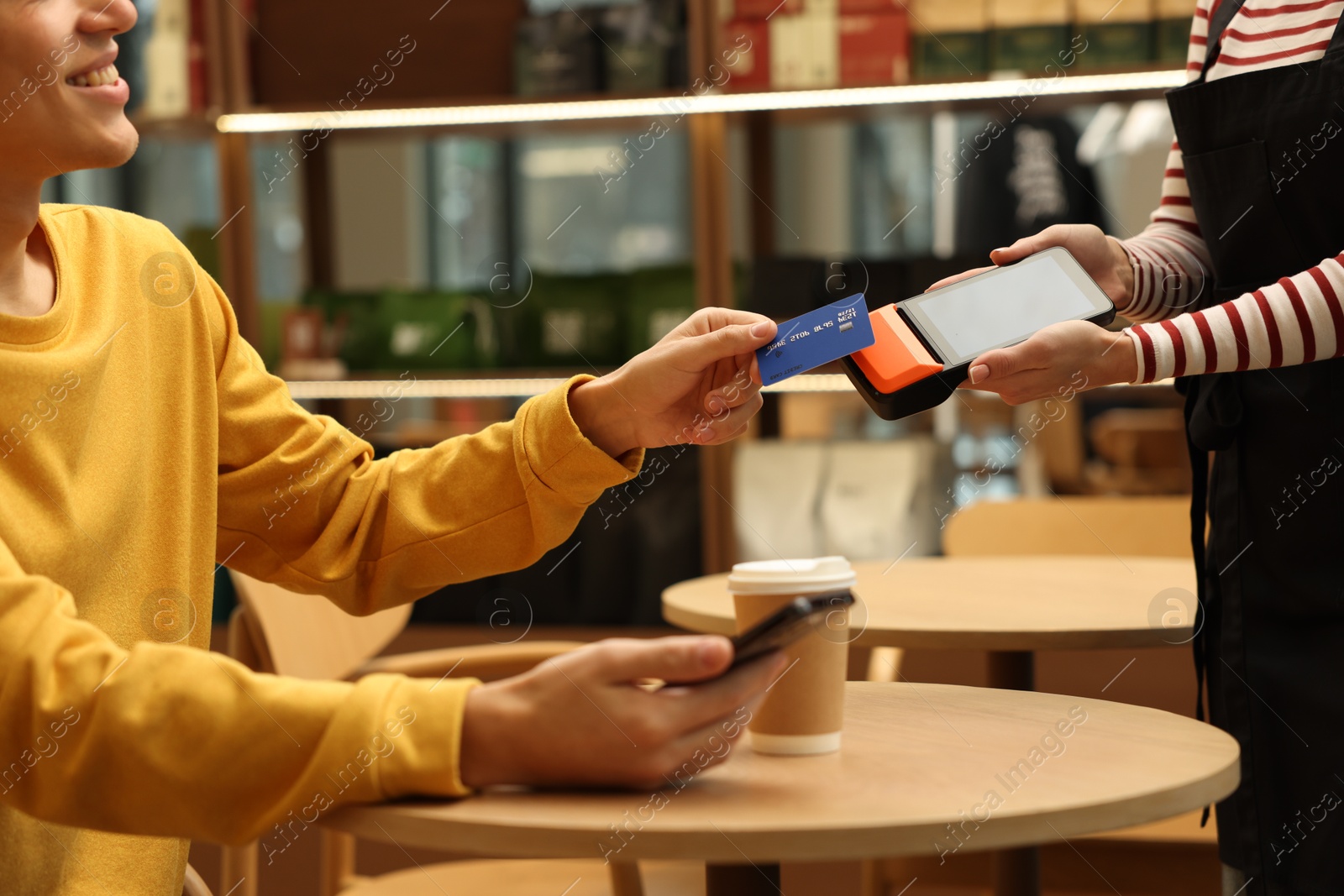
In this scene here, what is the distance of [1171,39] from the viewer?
2680 mm

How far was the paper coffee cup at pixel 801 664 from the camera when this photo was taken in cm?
85

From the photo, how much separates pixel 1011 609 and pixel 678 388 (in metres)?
0.55

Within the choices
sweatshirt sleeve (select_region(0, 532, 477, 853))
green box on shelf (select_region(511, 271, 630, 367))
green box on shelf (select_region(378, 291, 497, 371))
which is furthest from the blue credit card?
green box on shelf (select_region(378, 291, 497, 371))

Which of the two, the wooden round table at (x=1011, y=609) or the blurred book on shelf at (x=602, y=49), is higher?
the blurred book on shelf at (x=602, y=49)

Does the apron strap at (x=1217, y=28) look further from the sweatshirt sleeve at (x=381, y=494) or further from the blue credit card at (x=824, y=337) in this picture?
the sweatshirt sleeve at (x=381, y=494)

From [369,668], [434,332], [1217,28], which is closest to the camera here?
[1217,28]

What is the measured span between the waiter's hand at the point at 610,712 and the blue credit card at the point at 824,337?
0.36m

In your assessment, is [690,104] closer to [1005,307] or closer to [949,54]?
[949,54]

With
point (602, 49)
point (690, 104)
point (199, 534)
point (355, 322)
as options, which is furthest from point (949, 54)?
point (199, 534)

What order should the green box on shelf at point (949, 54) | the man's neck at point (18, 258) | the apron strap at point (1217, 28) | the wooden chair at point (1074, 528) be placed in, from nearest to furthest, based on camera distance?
the man's neck at point (18, 258)
the apron strap at point (1217, 28)
the wooden chair at point (1074, 528)
the green box on shelf at point (949, 54)

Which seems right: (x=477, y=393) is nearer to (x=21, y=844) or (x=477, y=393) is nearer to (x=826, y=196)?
(x=21, y=844)

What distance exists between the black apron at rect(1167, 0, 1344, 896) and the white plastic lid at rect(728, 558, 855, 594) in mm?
510

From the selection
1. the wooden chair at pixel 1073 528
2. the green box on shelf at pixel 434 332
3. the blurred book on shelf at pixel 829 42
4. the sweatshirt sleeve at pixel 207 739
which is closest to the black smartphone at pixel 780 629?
the sweatshirt sleeve at pixel 207 739

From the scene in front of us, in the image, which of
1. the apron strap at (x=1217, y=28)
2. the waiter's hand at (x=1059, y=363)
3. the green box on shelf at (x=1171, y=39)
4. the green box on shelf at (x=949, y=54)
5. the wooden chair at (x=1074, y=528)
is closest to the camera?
the waiter's hand at (x=1059, y=363)
